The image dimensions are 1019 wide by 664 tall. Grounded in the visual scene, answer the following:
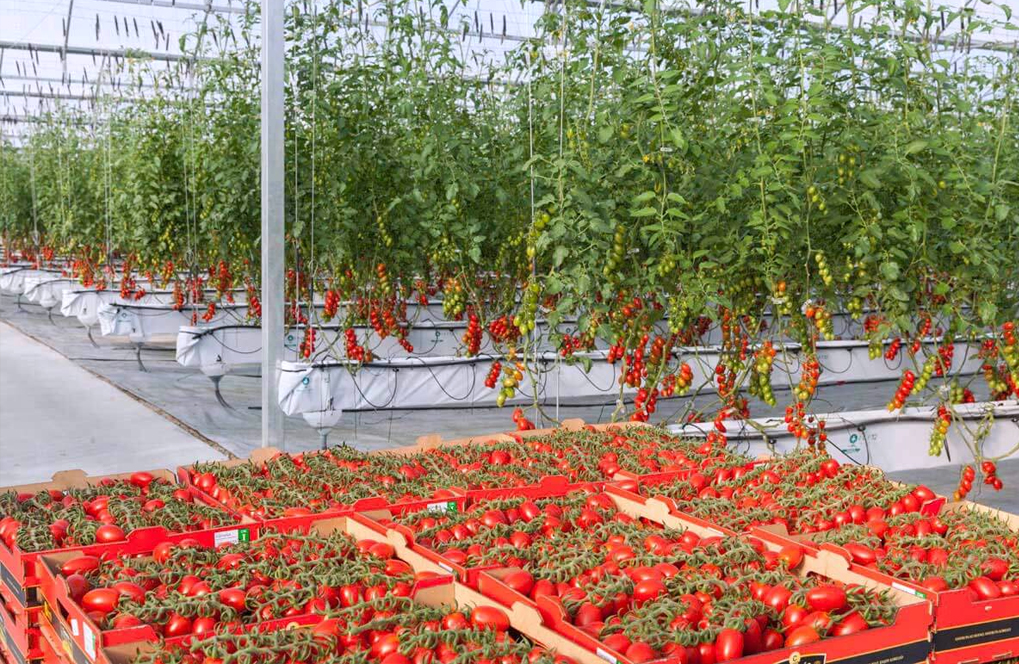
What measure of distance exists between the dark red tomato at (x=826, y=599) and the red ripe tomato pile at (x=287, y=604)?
1.89ft

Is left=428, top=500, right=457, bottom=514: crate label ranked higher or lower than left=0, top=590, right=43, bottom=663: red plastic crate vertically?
higher

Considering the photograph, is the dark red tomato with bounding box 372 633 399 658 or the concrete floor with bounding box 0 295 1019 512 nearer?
the dark red tomato with bounding box 372 633 399 658

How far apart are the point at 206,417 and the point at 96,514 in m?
4.20

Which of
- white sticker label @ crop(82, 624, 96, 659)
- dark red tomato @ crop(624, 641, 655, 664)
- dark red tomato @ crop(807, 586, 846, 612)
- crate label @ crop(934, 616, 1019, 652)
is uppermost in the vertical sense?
dark red tomato @ crop(807, 586, 846, 612)

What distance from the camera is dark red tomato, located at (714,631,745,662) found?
1.77 metres

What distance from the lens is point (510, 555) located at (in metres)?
2.30

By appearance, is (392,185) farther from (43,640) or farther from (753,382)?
(43,640)

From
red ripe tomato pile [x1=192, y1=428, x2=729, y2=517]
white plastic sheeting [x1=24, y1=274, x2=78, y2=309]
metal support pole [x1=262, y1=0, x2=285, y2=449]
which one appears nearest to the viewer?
red ripe tomato pile [x1=192, y1=428, x2=729, y2=517]

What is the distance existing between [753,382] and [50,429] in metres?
4.49

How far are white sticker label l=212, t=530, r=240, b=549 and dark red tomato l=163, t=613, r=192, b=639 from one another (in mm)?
540

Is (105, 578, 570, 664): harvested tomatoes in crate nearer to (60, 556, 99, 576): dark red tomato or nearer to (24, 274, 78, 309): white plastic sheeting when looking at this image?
(60, 556, 99, 576): dark red tomato

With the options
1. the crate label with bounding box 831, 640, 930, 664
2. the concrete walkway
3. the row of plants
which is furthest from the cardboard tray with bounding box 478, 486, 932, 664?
the concrete walkway

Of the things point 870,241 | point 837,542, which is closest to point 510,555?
point 837,542

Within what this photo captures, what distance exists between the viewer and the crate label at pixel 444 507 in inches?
106
